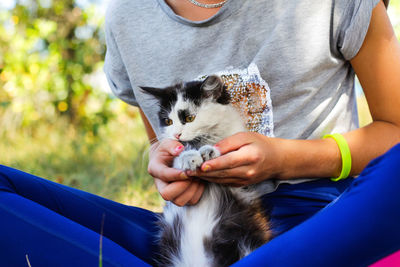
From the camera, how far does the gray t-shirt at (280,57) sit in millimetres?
1281

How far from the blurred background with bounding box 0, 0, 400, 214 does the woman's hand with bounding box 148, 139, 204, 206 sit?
1.81m

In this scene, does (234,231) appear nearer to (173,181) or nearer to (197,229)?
(197,229)

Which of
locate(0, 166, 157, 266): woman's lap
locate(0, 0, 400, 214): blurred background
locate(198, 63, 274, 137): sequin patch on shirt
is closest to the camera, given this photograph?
locate(0, 166, 157, 266): woman's lap

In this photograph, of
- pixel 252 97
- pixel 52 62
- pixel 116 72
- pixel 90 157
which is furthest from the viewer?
pixel 52 62

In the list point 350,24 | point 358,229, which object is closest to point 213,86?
point 350,24

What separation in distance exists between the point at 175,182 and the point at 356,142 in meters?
0.56

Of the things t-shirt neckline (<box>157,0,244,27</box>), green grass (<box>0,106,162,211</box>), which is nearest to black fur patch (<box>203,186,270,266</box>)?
t-shirt neckline (<box>157,0,244,27</box>)

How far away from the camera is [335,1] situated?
126 centimetres

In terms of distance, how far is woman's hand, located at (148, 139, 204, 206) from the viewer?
1.15m

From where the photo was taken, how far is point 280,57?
4.32 ft

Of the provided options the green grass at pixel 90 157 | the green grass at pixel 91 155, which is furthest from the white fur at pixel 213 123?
the green grass at pixel 91 155

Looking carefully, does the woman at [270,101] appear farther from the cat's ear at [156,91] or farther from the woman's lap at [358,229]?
the woman's lap at [358,229]

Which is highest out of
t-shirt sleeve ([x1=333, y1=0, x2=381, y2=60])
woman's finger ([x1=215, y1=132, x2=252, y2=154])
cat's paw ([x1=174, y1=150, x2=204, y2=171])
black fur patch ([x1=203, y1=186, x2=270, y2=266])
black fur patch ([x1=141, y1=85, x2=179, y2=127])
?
t-shirt sleeve ([x1=333, y1=0, x2=381, y2=60])

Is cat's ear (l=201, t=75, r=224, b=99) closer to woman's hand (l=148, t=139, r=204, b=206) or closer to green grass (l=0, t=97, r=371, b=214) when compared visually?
woman's hand (l=148, t=139, r=204, b=206)
